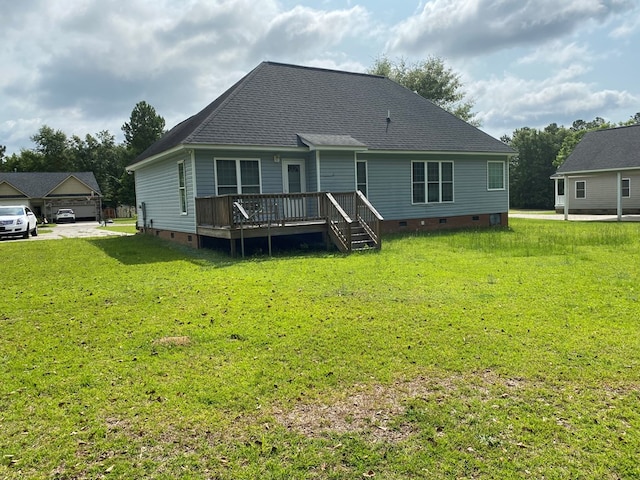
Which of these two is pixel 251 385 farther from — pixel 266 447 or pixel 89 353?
pixel 89 353

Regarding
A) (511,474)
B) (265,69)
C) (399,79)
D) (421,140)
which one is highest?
(399,79)

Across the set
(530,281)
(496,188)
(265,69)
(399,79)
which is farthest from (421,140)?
(399,79)

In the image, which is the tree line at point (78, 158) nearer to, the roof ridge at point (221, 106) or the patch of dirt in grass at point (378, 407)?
the roof ridge at point (221, 106)

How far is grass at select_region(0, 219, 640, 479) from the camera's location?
3098 mm

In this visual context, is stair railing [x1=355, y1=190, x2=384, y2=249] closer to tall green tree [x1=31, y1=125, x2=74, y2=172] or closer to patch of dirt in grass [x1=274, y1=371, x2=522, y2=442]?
patch of dirt in grass [x1=274, y1=371, x2=522, y2=442]

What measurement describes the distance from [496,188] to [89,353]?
58.6 feet

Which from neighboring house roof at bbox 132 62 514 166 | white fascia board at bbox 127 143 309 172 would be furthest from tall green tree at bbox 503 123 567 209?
white fascia board at bbox 127 143 309 172

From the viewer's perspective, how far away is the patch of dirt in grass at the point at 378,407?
343 cm

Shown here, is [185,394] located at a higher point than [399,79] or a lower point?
lower

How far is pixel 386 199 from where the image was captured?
55.7ft

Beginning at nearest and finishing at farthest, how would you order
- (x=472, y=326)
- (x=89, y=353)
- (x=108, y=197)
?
(x=89, y=353), (x=472, y=326), (x=108, y=197)

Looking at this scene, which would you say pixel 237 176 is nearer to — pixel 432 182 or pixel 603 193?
pixel 432 182

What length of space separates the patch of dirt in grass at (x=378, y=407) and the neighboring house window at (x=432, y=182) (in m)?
13.9

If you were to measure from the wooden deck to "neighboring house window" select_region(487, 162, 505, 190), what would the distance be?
27.6ft
